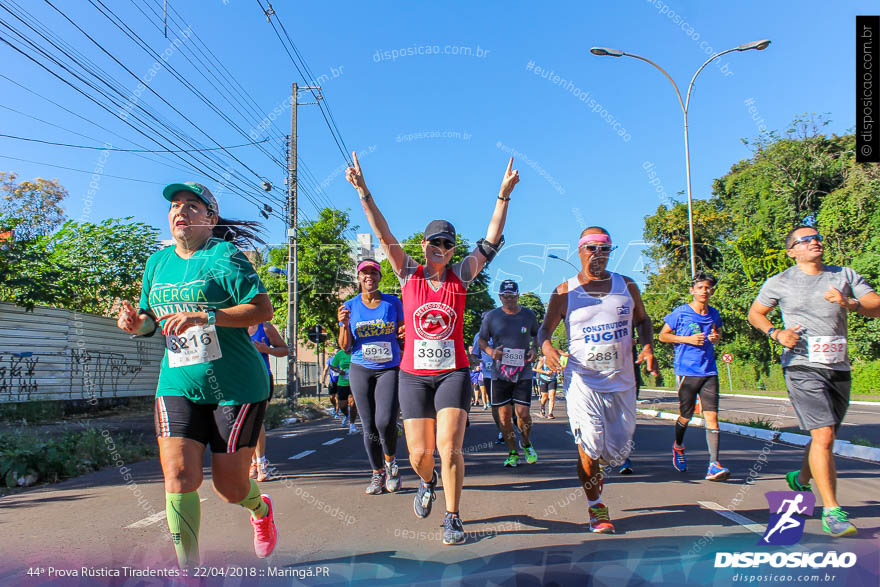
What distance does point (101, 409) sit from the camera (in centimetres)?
1634

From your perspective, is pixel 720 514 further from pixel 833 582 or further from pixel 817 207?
pixel 817 207

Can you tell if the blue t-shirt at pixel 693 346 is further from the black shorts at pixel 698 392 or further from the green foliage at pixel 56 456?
the green foliage at pixel 56 456

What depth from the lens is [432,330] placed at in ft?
14.0

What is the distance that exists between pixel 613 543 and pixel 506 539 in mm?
683

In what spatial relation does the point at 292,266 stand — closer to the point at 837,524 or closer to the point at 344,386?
the point at 344,386

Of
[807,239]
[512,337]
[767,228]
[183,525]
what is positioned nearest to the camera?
[183,525]

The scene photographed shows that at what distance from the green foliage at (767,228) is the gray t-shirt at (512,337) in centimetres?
2456

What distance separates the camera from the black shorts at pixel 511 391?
294 inches

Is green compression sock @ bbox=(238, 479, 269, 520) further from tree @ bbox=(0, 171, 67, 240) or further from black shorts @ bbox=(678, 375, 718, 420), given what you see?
tree @ bbox=(0, 171, 67, 240)

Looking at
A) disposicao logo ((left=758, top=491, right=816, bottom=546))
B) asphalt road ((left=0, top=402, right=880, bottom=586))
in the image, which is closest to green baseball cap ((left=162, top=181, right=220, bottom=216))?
asphalt road ((left=0, top=402, right=880, bottom=586))

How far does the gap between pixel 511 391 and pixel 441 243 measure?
3676 mm

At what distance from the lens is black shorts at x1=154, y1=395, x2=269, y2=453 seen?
120 inches

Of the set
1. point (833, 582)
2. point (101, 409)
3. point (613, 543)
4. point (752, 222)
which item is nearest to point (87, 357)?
point (101, 409)

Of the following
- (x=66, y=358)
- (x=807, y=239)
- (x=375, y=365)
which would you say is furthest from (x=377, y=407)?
(x=66, y=358)
